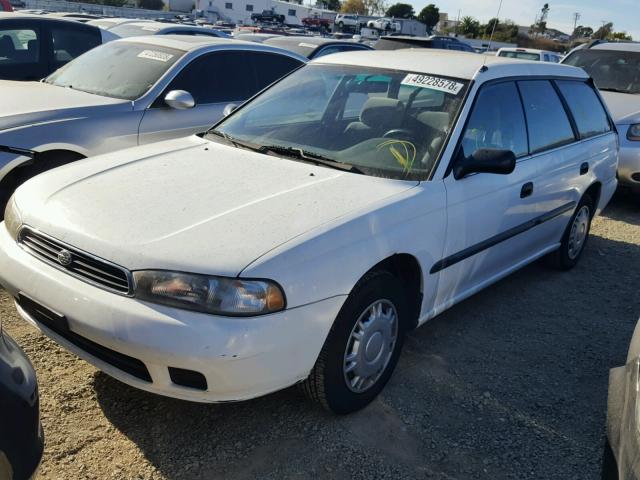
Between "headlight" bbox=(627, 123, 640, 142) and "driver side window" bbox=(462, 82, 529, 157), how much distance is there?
4.03 metres

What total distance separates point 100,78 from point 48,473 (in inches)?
154

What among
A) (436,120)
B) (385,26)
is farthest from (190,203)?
(385,26)

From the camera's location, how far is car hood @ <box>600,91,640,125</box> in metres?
7.42

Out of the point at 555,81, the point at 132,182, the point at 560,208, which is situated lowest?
the point at 560,208

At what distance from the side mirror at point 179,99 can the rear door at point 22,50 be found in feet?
8.25

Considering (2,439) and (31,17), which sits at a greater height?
(31,17)

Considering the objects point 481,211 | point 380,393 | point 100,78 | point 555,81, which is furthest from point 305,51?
point 380,393

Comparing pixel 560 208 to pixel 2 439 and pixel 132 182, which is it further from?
pixel 2 439

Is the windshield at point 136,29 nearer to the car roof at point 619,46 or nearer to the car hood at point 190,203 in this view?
the car roof at point 619,46

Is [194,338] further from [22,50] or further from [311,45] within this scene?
[311,45]

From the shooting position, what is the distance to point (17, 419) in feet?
6.03

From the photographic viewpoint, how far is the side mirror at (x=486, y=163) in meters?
3.23

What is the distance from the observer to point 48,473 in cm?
249

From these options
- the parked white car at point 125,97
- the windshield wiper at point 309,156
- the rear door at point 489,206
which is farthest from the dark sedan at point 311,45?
the windshield wiper at point 309,156
